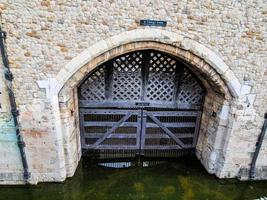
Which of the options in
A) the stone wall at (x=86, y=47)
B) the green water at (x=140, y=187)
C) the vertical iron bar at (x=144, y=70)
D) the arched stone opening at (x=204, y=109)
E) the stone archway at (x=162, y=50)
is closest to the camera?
the stone wall at (x=86, y=47)

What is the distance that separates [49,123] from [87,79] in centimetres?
137

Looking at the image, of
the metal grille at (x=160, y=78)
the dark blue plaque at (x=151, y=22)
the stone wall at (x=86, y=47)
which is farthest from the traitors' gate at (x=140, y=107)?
the dark blue plaque at (x=151, y=22)

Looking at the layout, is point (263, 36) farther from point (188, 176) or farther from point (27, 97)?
point (27, 97)

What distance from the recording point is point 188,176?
5.86 meters

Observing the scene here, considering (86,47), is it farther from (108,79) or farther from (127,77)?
(127,77)

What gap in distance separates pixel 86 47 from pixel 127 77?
1530mm

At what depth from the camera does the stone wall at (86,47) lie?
13.3 feet

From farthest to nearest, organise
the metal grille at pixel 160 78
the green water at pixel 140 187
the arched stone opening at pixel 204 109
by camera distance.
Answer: the metal grille at pixel 160 78
the green water at pixel 140 187
the arched stone opening at pixel 204 109

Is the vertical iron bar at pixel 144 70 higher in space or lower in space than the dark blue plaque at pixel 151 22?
lower

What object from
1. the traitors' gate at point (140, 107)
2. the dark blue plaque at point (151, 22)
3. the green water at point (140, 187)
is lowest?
the green water at point (140, 187)

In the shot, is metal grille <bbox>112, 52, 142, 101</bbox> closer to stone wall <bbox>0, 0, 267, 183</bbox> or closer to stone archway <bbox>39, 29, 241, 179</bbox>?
stone archway <bbox>39, 29, 241, 179</bbox>

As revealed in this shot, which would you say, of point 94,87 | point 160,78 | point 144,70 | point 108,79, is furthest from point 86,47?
point 160,78

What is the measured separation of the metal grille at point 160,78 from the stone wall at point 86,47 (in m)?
1.13

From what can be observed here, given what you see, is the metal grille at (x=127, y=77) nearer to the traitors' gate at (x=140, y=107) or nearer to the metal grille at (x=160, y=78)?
the traitors' gate at (x=140, y=107)
